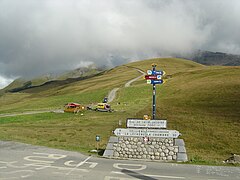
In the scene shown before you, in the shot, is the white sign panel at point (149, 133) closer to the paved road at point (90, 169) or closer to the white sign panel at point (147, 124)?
the white sign panel at point (147, 124)

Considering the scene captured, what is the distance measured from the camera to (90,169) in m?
17.9

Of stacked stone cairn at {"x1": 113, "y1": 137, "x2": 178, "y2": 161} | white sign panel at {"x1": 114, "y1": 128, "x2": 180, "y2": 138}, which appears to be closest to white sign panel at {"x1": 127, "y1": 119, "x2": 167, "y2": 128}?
white sign panel at {"x1": 114, "y1": 128, "x2": 180, "y2": 138}

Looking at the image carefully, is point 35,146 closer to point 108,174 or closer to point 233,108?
point 108,174

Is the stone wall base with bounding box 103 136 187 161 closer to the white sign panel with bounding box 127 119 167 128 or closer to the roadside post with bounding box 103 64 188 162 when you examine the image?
the roadside post with bounding box 103 64 188 162

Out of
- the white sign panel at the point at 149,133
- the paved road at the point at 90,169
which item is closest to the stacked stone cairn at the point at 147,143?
the white sign panel at the point at 149,133

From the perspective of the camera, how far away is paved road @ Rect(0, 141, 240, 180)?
16.4m

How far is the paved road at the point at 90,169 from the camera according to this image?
1642cm

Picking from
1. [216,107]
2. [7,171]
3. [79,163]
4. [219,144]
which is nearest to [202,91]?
[216,107]

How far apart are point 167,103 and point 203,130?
2043 cm

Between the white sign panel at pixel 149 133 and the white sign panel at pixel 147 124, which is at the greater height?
the white sign panel at pixel 147 124

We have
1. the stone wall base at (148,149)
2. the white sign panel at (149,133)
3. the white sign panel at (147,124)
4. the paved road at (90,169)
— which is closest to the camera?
the paved road at (90,169)

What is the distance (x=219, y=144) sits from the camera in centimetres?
2942

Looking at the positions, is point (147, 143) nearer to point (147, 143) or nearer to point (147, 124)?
point (147, 143)

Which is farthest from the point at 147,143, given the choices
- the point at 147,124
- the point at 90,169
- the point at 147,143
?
the point at 90,169
